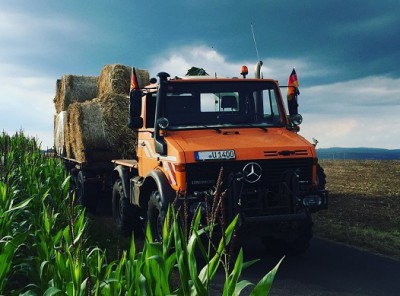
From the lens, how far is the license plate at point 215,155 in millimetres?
6262

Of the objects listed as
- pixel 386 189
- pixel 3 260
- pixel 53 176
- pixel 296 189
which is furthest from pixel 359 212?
pixel 3 260

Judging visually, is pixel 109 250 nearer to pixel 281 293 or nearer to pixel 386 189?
pixel 281 293

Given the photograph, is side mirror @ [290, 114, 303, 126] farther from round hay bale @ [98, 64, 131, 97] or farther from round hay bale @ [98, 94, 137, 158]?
round hay bale @ [98, 64, 131, 97]

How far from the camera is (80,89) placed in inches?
503

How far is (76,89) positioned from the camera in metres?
12.7

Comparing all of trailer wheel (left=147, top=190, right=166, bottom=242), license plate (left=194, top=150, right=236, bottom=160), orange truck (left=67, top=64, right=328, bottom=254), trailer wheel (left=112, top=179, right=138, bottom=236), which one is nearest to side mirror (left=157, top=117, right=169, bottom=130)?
orange truck (left=67, top=64, right=328, bottom=254)

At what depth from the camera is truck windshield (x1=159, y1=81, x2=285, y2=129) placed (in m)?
7.00

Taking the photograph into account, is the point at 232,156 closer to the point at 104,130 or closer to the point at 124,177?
the point at 124,177

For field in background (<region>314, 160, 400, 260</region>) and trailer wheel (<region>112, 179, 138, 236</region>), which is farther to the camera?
trailer wheel (<region>112, 179, 138, 236</region>)

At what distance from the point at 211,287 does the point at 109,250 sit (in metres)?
2.00

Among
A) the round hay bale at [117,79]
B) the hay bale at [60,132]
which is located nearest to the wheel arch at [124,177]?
the round hay bale at [117,79]

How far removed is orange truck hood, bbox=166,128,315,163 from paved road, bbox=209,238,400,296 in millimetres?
1543

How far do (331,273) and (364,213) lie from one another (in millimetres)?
4537

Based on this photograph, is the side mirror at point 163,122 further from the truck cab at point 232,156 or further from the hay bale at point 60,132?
the hay bale at point 60,132
